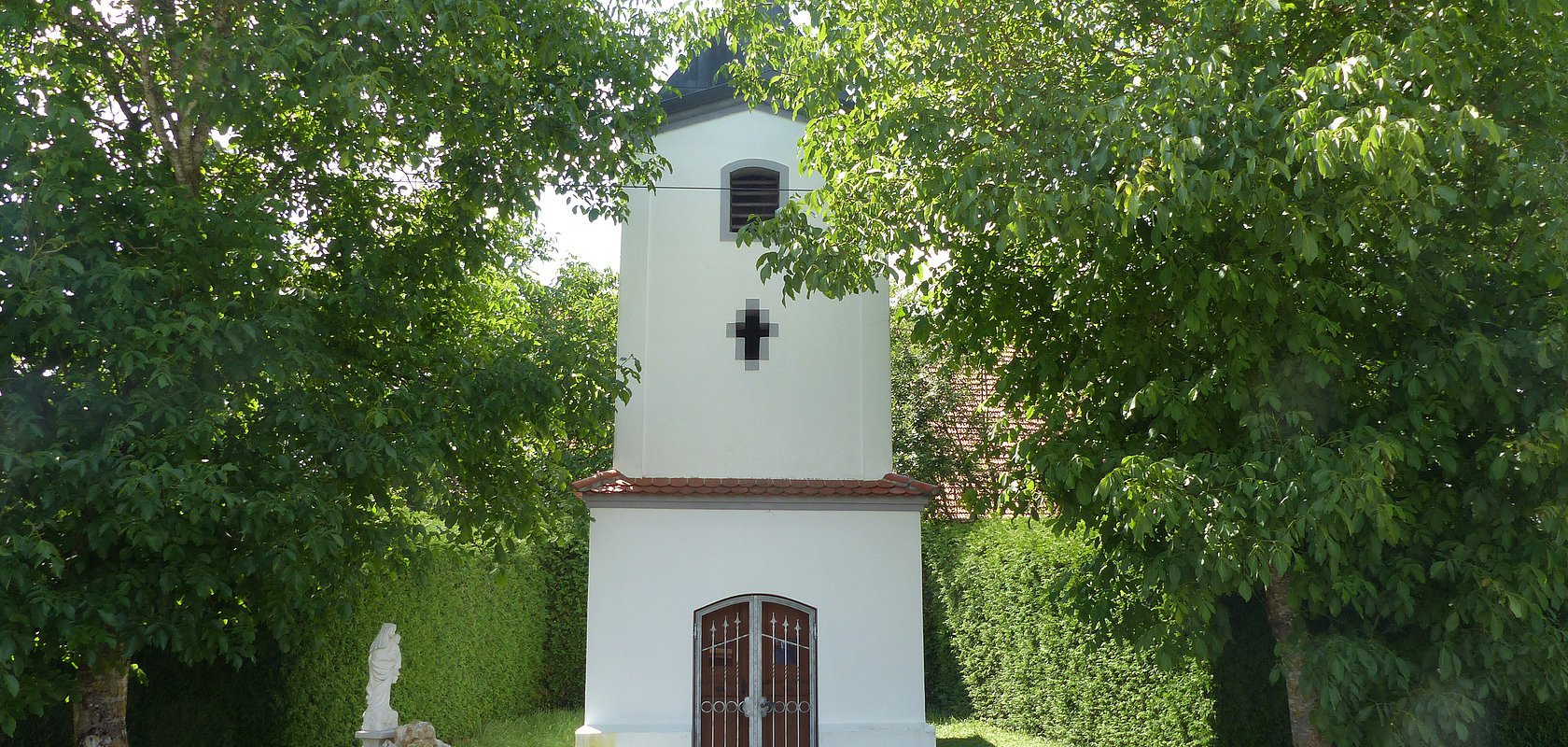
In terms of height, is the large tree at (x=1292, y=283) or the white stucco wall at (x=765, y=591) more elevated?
the large tree at (x=1292, y=283)

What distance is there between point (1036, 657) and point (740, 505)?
510 centimetres

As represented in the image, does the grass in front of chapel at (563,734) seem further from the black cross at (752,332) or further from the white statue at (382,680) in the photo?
the black cross at (752,332)

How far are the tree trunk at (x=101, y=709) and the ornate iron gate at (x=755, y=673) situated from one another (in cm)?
507

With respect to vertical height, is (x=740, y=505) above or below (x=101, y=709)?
above

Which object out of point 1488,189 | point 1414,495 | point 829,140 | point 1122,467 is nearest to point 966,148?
point 829,140

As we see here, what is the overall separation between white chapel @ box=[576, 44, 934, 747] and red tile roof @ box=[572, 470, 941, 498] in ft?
0.08

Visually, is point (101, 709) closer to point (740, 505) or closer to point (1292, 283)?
point (740, 505)

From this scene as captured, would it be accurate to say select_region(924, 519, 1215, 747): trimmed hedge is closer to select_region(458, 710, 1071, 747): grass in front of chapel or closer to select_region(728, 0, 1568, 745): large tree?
select_region(458, 710, 1071, 747): grass in front of chapel

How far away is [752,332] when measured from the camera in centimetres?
1201

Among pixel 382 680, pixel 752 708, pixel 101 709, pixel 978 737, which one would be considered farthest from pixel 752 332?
pixel 101 709

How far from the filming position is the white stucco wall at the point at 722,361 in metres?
11.7

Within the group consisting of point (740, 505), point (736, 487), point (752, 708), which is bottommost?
point (752, 708)

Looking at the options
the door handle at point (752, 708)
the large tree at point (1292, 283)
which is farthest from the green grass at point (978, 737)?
the large tree at point (1292, 283)

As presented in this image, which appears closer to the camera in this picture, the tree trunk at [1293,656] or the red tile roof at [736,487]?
the tree trunk at [1293,656]
